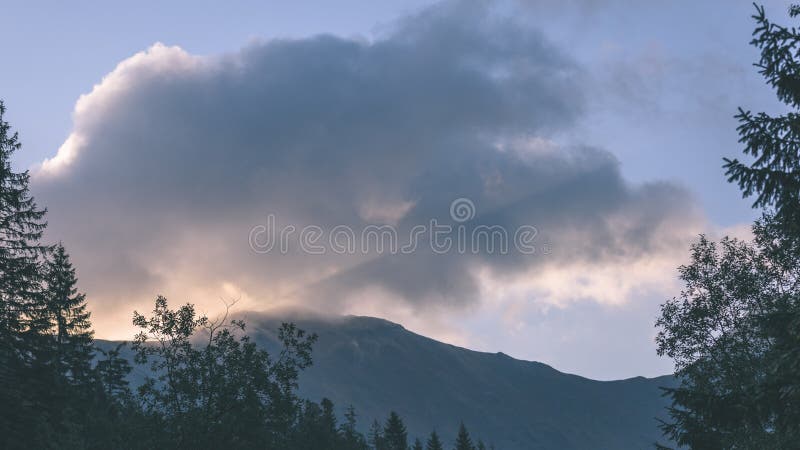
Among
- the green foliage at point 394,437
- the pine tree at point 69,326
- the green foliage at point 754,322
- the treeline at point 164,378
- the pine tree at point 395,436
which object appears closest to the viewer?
the green foliage at point 754,322

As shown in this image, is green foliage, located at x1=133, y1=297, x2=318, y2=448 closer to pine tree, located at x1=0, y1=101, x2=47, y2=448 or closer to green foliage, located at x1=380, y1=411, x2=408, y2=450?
pine tree, located at x1=0, y1=101, x2=47, y2=448

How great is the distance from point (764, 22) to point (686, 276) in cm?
1821

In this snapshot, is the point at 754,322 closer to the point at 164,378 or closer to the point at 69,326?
the point at 164,378

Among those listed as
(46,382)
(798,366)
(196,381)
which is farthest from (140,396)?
(798,366)

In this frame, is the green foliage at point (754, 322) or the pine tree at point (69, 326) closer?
the green foliage at point (754, 322)

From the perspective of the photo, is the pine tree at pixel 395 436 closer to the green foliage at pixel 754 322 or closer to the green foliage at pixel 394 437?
the green foliage at pixel 394 437

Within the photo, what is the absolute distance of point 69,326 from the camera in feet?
189

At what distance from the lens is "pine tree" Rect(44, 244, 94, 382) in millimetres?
52438

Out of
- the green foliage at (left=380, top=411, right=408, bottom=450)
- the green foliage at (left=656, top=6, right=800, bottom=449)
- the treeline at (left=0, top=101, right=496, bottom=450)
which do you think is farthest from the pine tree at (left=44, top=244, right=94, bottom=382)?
the green foliage at (left=380, top=411, right=408, bottom=450)

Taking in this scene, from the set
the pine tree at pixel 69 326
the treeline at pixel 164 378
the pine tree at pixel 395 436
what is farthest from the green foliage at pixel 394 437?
the treeline at pixel 164 378

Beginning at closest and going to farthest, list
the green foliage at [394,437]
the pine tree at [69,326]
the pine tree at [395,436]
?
the pine tree at [69,326] → the green foliage at [394,437] → the pine tree at [395,436]

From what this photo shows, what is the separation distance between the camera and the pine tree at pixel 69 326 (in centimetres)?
5244

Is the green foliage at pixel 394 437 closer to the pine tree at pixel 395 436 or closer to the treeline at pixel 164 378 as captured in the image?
the pine tree at pixel 395 436

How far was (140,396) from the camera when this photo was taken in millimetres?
33188
